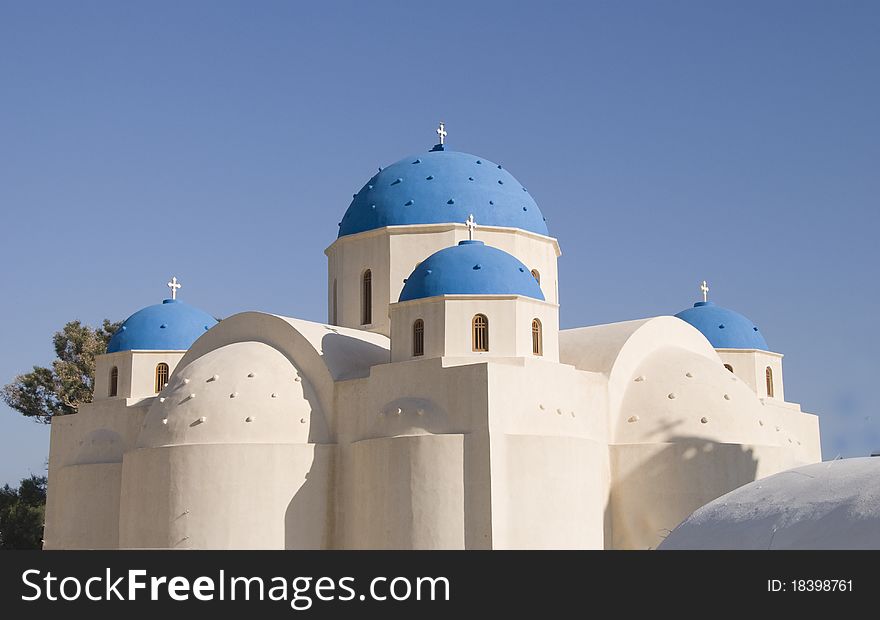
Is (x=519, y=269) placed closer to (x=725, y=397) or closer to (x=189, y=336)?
(x=725, y=397)

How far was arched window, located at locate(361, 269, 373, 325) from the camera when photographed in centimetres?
2320

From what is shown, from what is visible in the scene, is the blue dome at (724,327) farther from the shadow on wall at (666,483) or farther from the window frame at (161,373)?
the window frame at (161,373)

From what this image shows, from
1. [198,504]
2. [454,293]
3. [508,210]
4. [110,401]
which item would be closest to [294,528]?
[198,504]

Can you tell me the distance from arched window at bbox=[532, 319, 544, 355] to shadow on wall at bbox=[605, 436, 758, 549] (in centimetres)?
221

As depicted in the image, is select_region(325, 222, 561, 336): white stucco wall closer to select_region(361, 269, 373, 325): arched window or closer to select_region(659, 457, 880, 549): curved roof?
select_region(361, 269, 373, 325): arched window

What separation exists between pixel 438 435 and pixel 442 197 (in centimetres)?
666

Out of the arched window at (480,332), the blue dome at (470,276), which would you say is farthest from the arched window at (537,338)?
the arched window at (480,332)

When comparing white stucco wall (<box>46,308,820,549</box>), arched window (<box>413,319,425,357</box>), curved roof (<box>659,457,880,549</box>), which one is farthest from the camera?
arched window (<box>413,319,425,357</box>)

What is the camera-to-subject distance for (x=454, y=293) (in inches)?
736

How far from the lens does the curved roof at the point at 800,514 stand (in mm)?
9508

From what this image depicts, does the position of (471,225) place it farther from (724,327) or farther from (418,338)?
(724,327)

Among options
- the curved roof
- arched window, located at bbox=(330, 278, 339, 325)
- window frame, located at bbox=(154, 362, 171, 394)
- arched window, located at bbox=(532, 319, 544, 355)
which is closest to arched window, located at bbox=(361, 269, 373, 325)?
arched window, located at bbox=(330, 278, 339, 325)

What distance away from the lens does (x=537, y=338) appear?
19.1m
